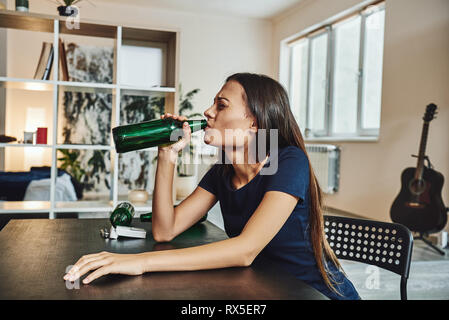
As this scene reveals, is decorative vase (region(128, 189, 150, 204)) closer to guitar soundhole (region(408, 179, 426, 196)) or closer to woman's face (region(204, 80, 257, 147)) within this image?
woman's face (region(204, 80, 257, 147))

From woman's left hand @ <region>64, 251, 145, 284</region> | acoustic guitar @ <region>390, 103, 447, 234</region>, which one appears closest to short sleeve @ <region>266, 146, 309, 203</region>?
woman's left hand @ <region>64, 251, 145, 284</region>

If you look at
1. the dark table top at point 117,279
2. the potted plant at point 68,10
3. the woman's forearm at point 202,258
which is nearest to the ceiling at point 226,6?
the potted plant at point 68,10

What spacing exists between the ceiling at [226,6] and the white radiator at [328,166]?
6.80 feet

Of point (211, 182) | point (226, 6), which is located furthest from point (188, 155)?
point (211, 182)

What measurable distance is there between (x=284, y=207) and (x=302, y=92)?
206 inches

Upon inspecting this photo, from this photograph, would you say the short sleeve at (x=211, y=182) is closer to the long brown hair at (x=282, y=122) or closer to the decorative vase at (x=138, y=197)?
the long brown hair at (x=282, y=122)

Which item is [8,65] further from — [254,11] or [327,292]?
[327,292]

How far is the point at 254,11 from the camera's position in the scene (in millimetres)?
6008

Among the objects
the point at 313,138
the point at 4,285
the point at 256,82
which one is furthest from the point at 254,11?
the point at 4,285

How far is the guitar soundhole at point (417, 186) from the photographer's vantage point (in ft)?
10.1

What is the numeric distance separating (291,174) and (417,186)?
2.48 meters

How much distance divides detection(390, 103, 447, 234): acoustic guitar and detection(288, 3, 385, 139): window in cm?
125

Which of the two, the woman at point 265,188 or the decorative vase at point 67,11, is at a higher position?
the decorative vase at point 67,11

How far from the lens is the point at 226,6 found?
18.9 ft
